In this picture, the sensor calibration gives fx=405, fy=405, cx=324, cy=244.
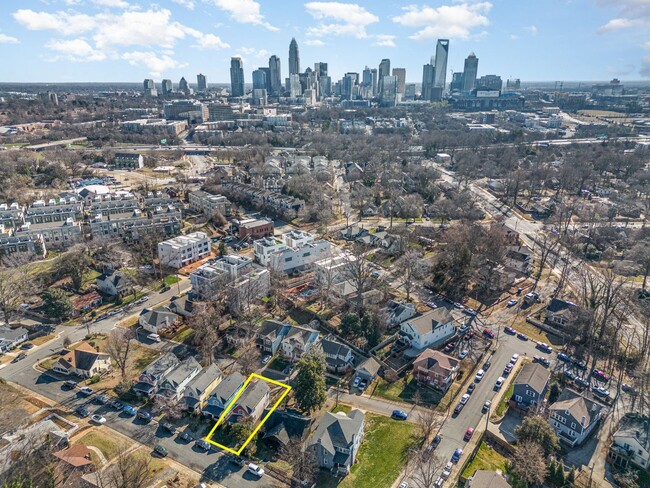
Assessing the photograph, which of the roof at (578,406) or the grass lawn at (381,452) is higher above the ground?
the roof at (578,406)

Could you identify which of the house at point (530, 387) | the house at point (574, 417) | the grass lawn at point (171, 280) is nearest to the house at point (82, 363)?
the grass lawn at point (171, 280)

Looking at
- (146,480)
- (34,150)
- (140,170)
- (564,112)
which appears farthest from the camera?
(564,112)

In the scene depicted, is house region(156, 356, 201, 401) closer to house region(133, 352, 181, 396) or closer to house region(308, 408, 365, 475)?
house region(133, 352, 181, 396)

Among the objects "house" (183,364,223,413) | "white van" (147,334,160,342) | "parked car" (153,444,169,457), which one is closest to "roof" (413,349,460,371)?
"house" (183,364,223,413)

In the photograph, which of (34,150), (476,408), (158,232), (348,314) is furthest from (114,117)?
(476,408)

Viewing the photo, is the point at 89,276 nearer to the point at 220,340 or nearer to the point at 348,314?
the point at 220,340

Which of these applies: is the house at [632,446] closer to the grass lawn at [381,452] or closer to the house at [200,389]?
the grass lawn at [381,452]

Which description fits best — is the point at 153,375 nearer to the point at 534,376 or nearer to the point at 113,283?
the point at 113,283
